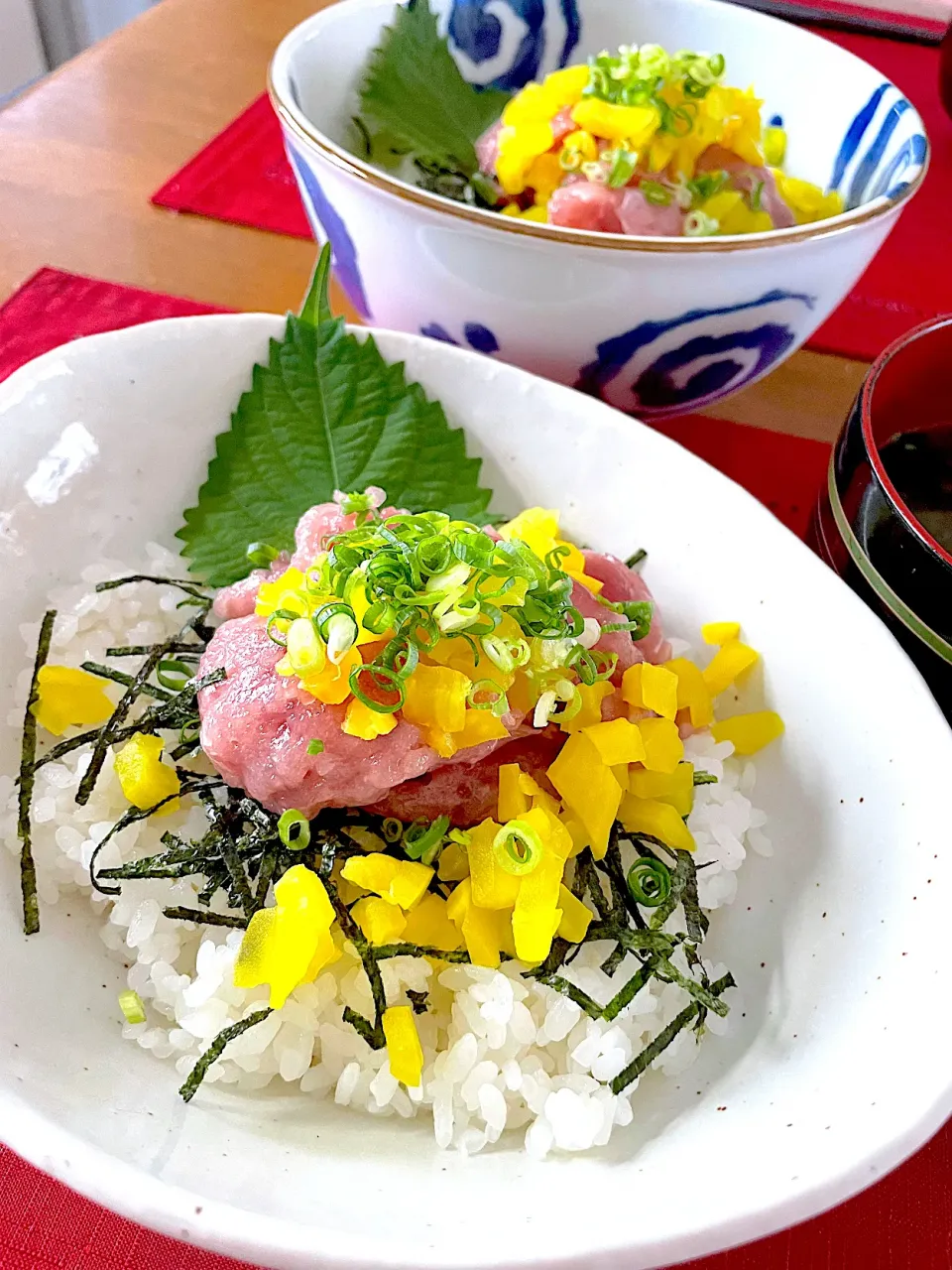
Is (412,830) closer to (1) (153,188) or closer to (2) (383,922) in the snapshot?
(2) (383,922)

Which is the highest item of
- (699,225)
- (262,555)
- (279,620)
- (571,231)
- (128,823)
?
(571,231)

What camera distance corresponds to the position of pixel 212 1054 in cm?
106

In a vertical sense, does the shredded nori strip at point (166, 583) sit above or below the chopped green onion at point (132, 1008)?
A: above

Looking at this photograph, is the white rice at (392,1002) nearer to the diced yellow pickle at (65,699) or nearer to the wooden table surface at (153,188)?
the diced yellow pickle at (65,699)

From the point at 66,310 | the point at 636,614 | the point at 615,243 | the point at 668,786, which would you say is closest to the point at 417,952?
the point at 668,786

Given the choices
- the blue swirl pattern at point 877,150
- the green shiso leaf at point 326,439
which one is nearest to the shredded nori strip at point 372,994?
the green shiso leaf at point 326,439

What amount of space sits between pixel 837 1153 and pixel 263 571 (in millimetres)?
1018

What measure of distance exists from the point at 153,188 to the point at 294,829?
6.35 ft

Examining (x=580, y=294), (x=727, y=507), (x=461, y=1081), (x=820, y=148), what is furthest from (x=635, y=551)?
(x=820, y=148)

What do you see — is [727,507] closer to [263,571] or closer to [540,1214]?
[263,571]

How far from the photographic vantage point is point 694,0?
2.20 m

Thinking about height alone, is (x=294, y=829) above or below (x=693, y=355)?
below

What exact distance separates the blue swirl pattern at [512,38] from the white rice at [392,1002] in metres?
1.76

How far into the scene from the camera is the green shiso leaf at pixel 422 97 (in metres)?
2.08
